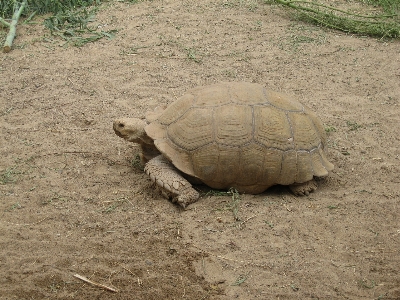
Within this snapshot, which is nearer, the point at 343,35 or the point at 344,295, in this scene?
the point at 344,295

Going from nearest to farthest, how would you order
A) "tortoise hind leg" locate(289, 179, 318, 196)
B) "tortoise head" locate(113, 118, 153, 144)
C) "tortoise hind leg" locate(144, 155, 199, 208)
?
"tortoise hind leg" locate(144, 155, 199, 208), "tortoise hind leg" locate(289, 179, 318, 196), "tortoise head" locate(113, 118, 153, 144)

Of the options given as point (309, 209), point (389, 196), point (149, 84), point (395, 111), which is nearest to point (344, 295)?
point (309, 209)

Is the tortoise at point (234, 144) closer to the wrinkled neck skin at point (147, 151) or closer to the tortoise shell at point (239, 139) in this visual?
the tortoise shell at point (239, 139)

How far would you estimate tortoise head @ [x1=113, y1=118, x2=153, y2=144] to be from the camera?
14.5 feet

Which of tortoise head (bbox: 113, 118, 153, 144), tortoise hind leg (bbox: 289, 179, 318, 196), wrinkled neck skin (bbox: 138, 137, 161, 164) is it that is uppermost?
tortoise head (bbox: 113, 118, 153, 144)

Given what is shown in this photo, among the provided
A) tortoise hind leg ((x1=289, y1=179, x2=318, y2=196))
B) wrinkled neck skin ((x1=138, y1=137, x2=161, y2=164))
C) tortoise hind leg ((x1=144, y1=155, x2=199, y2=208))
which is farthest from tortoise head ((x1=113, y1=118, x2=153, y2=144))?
tortoise hind leg ((x1=289, y1=179, x2=318, y2=196))

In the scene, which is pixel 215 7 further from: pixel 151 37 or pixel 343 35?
pixel 343 35

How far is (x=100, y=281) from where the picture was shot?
338 centimetres

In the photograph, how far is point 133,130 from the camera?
14.6 ft

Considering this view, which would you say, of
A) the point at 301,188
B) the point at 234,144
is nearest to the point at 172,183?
the point at 234,144

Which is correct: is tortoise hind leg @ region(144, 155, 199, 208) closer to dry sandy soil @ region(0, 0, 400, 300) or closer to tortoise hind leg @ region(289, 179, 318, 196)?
dry sandy soil @ region(0, 0, 400, 300)

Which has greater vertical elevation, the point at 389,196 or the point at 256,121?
the point at 256,121

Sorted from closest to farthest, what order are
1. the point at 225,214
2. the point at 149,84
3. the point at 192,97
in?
the point at 225,214 → the point at 192,97 → the point at 149,84

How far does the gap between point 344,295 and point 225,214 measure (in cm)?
106
